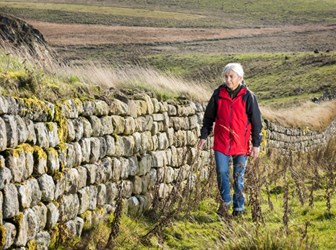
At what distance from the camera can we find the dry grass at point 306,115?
22541mm

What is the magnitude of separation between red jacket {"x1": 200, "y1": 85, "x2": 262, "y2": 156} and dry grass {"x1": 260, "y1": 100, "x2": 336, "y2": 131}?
11435 mm

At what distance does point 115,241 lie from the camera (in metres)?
7.66

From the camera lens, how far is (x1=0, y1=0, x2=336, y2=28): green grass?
88.1 meters

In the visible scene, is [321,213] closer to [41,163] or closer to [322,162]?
[41,163]

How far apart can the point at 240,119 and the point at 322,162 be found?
919 centimetres

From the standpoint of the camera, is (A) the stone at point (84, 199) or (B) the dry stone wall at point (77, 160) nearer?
(B) the dry stone wall at point (77, 160)

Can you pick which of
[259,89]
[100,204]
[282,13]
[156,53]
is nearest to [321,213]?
[100,204]

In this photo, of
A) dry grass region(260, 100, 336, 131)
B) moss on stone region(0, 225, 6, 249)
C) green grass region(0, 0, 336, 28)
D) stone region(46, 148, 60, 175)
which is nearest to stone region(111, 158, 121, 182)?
stone region(46, 148, 60, 175)

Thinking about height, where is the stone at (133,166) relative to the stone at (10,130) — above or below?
below

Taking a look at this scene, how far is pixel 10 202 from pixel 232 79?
378 centimetres

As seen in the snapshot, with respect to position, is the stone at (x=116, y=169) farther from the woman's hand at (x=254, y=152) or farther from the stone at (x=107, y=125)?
the woman's hand at (x=254, y=152)

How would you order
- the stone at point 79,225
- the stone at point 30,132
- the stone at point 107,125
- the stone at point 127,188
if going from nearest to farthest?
the stone at point 30,132 → the stone at point 79,225 → the stone at point 107,125 → the stone at point 127,188

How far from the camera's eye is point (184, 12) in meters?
103

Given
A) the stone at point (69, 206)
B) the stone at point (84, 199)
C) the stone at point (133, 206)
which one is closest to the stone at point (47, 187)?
the stone at point (69, 206)
